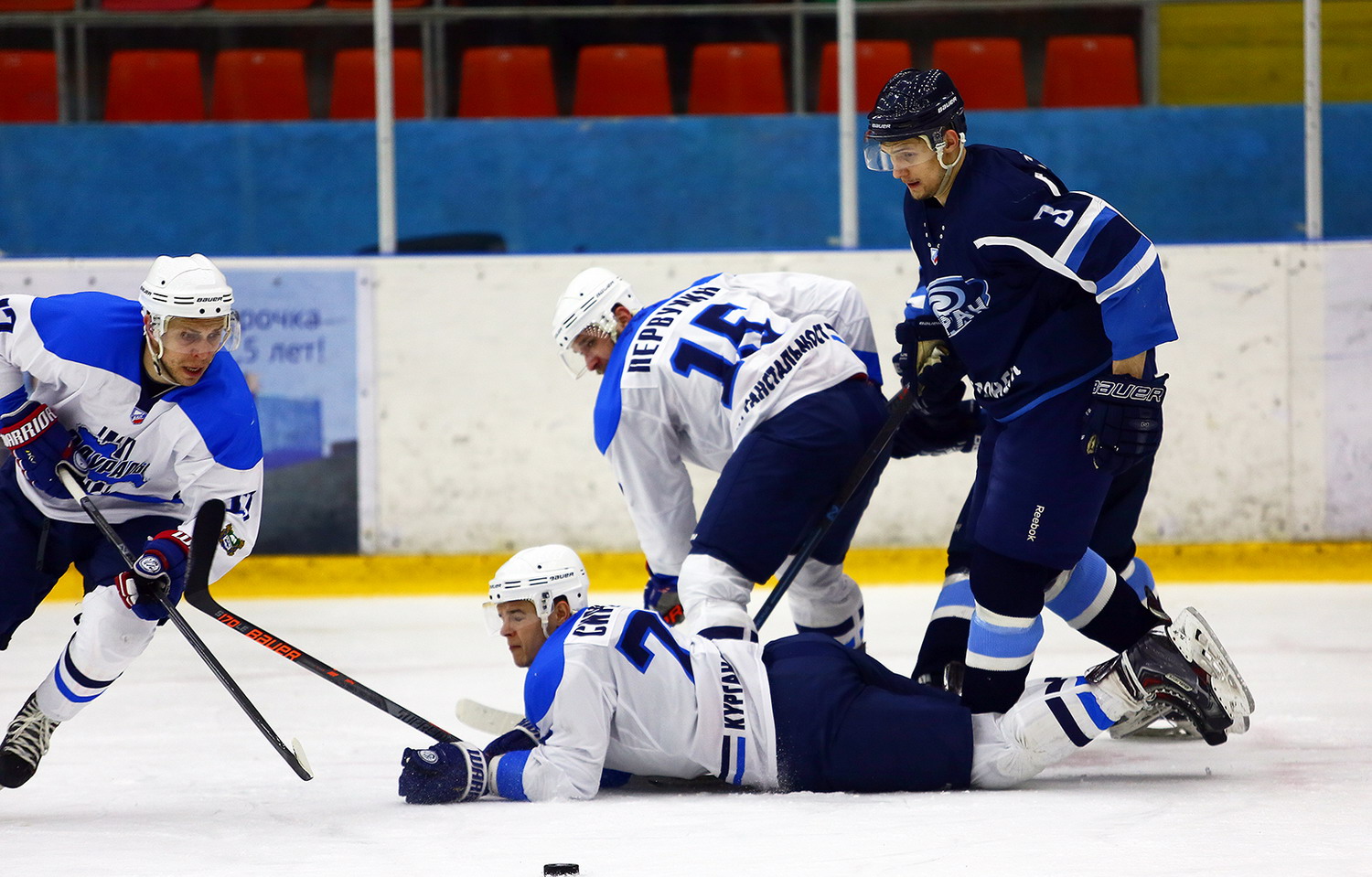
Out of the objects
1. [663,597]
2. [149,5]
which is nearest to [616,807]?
[663,597]

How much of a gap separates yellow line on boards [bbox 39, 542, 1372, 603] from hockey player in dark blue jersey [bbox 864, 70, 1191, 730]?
2515 mm

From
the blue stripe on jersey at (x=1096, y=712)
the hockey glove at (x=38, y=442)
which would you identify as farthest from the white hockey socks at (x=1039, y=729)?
the hockey glove at (x=38, y=442)

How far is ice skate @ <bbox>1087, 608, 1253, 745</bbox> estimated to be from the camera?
256 centimetres

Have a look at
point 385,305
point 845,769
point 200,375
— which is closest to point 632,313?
point 200,375

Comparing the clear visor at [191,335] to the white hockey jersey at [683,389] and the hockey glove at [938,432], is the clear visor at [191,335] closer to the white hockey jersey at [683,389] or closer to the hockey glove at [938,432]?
the white hockey jersey at [683,389]

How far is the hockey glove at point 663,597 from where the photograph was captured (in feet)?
10.5

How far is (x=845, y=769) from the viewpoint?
2.61 meters

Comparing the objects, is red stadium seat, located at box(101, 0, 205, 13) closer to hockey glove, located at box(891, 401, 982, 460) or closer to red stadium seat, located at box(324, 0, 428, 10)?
red stadium seat, located at box(324, 0, 428, 10)

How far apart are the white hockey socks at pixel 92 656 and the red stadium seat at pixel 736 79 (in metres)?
3.58

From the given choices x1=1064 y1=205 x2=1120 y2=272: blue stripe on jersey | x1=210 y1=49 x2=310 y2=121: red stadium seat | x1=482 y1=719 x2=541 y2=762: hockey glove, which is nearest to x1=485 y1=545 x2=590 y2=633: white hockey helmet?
x1=482 y1=719 x2=541 y2=762: hockey glove

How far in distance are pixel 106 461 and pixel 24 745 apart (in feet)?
1.75

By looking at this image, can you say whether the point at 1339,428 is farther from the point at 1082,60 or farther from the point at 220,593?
the point at 220,593

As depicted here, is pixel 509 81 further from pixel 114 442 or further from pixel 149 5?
pixel 114 442

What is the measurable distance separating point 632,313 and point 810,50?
116 inches
